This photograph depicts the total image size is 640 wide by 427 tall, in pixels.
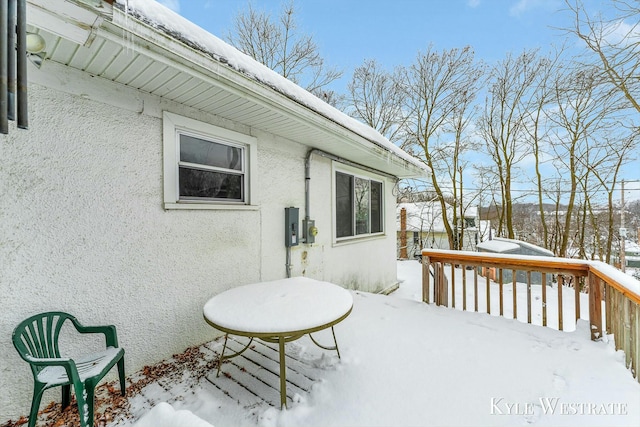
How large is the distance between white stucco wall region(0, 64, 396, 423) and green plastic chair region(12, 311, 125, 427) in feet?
0.40

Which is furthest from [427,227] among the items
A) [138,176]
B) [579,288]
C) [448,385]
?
[138,176]

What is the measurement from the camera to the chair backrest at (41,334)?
1.83 metres

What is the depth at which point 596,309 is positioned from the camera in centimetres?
294

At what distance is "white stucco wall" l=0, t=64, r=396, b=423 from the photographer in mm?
1942

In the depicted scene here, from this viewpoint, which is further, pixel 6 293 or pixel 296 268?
pixel 296 268

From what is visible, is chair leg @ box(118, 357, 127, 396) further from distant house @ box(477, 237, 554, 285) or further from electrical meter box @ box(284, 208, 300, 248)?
distant house @ box(477, 237, 554, 285)

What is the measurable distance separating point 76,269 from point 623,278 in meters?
4.60

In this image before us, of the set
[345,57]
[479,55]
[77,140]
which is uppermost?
[345,57]

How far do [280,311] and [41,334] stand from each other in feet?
5.48

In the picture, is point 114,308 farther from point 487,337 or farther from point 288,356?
point 487,337

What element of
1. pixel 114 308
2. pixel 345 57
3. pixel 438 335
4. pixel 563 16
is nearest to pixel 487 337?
pixel 438 335

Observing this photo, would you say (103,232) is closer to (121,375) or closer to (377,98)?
(121,375)

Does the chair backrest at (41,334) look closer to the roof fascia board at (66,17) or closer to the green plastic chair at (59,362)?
the green plastic chair at (59,362)

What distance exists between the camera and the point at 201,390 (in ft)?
7.31
